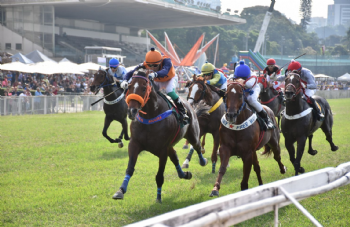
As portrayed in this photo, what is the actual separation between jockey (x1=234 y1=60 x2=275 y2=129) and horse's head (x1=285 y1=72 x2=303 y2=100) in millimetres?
1208

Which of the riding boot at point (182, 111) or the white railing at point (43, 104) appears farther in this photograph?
the white railing at point (43, 104)

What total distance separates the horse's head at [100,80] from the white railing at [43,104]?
12146 millimetres

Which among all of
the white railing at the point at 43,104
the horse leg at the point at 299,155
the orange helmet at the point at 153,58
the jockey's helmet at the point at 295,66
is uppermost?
the orange helmet at the point at 153,58

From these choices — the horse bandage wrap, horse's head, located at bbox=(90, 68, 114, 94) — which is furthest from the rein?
horse's head, located at bbox=(90, 68, 114, 94)

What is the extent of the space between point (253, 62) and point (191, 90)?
1709 inches

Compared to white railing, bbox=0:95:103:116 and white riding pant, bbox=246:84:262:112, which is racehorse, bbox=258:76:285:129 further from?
white railing, bbox=0:95:103:116

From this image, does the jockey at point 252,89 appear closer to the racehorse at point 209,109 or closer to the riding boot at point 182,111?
the riding boot at point 182,111

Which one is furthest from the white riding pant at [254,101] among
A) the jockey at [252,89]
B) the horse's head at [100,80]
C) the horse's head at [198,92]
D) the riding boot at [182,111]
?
the horse's head at [100,80]

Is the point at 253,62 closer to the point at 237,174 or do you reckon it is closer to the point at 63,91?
the point at 63,91

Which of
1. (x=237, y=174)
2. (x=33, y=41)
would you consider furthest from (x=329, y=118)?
(x=33, y=41)

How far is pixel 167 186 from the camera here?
845cm

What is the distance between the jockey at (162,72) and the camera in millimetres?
7333

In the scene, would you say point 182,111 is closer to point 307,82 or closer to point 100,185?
point 100,185

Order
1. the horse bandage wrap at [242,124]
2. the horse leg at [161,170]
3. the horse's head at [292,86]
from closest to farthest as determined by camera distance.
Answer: the horse bandage wrap at [242,124], the horse leg at [161,170], the horse's head at [292,86]
